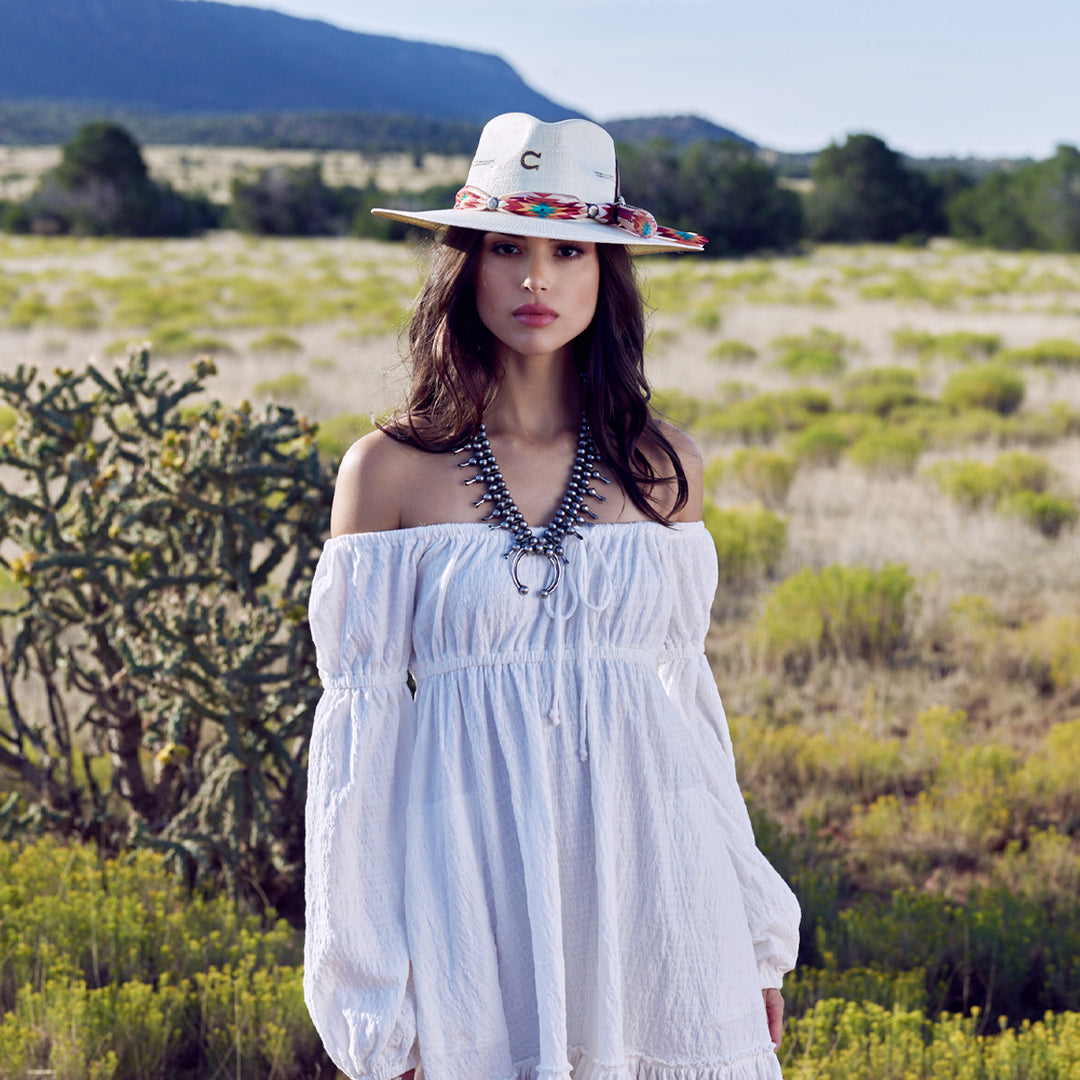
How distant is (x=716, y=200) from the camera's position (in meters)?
38.1

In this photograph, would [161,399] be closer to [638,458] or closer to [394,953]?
[638,458]

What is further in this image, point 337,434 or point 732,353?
point 732,353

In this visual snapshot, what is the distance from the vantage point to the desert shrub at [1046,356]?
14156 millimetres

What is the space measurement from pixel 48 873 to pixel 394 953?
2343mm

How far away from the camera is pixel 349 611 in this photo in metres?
1.73

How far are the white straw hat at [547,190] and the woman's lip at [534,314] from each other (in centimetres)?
11

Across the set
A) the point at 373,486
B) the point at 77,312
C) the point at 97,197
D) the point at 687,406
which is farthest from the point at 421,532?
the point at 97,197

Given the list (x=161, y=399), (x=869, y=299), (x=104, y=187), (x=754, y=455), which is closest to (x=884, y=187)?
(x=869, y=299)

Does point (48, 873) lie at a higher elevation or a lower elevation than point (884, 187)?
lower

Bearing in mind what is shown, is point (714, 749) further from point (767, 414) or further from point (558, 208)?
point (767, 414)

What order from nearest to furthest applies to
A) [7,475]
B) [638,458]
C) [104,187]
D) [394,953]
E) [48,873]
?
[394,953], [638,458], [48,873], [7,475], [104,187]

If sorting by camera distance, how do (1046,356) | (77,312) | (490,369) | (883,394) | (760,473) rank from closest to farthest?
(490,369) < (760,473) < (883,394) < (1046,356) < (77,312)

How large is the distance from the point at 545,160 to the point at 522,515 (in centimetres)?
55

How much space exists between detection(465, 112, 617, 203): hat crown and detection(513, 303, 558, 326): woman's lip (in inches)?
7.0
